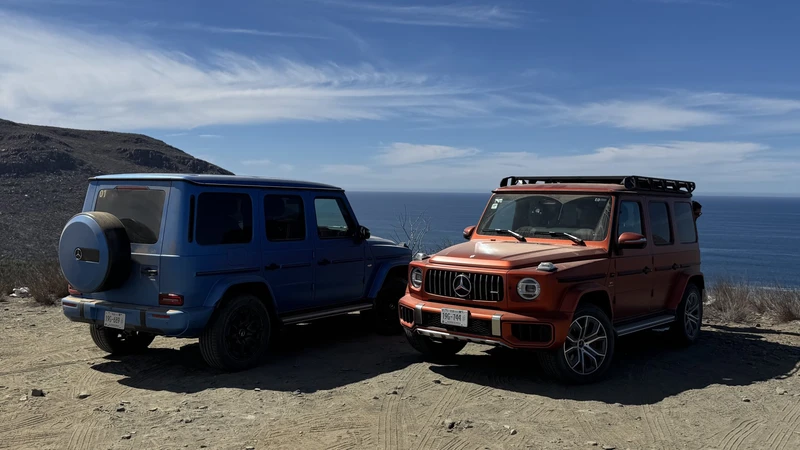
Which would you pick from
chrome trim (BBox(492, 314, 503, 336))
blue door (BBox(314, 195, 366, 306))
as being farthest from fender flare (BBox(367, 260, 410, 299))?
chrome trim (BBox(492, 314, 503, 336))

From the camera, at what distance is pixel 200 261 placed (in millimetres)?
6934

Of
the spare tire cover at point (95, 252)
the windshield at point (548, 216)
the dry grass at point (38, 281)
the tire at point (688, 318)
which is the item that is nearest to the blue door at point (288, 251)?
the spare tire cover at point (95, 252)


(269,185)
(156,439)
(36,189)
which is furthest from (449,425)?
(36,189)

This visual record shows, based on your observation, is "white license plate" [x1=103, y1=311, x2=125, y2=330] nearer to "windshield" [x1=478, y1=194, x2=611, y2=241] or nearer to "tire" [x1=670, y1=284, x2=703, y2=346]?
"windshield" [x1=478, y1=194, x2=611, y2=241]

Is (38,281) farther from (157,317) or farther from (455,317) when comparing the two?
(455,317)

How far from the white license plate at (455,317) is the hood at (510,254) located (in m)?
0.47

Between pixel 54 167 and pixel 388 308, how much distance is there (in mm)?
31046

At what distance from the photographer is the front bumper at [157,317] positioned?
6.79 meters

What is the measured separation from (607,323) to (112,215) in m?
4.96

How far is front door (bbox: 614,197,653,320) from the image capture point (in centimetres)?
755

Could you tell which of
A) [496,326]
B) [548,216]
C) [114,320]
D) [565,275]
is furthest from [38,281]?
[565,275]

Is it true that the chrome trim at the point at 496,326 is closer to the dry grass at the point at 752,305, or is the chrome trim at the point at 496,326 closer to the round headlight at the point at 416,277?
the round headlight at the point at 416,277

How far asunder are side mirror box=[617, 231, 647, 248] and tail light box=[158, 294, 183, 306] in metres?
4.38

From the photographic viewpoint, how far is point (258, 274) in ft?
25.0
